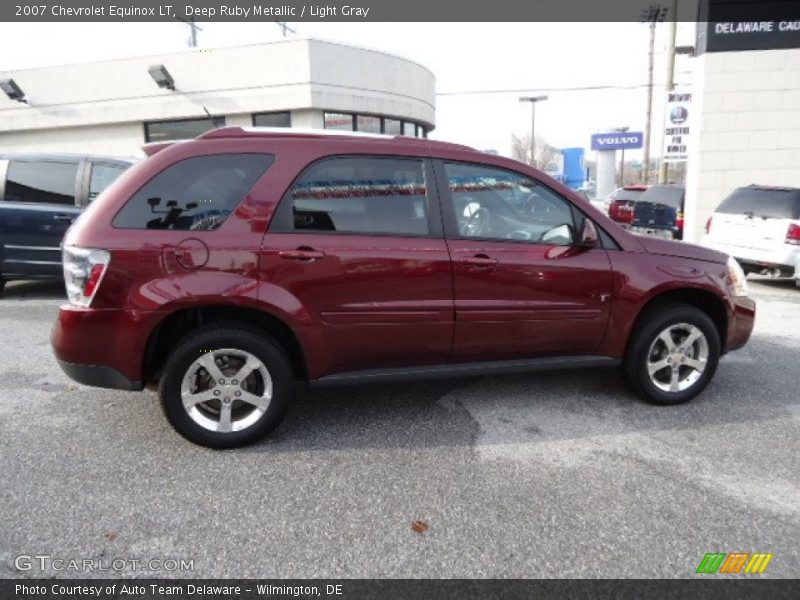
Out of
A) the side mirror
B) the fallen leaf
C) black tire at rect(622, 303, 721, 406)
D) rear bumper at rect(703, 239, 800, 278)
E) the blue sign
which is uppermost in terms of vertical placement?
the blue sign

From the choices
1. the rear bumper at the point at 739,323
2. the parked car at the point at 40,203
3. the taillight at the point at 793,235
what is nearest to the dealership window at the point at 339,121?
the parked car at the point at 40,203

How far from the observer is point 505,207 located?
340cm

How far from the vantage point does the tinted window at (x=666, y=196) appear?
37.7 ft

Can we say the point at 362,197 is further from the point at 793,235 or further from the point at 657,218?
the point at 657,218

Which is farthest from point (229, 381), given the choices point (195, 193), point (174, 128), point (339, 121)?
point (174, 128)

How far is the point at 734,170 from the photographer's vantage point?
11.3 m

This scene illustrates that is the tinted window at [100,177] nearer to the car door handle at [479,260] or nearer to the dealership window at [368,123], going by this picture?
the car door handle at [479,260]

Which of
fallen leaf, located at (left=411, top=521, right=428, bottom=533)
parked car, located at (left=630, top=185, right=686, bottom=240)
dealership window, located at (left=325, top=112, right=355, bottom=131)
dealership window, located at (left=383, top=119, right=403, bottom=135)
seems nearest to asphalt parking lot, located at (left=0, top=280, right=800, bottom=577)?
fallen leaf, located at (left=411, top=521, right=428, bottom=533)

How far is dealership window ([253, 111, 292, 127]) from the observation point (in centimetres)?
1673

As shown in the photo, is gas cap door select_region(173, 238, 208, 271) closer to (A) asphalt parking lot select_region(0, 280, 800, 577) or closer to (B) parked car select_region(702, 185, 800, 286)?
(A) asphalt parking lot select_region(0, 280, 800, 577)

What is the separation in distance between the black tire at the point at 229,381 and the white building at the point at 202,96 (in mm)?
14724

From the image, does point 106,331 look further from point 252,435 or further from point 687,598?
point 687,598

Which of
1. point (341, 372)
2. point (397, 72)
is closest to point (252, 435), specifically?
point (341, 372)

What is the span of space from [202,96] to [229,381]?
16.4 m
